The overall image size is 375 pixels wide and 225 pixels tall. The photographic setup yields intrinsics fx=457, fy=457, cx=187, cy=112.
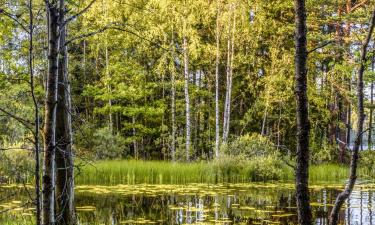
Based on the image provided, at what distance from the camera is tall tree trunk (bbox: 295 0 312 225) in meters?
2.54

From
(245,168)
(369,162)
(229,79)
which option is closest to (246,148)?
(245,168)

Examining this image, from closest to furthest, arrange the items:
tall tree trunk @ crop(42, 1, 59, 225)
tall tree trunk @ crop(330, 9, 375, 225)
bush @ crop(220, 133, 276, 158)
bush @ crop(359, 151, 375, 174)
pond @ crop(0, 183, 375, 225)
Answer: tall tree trunk @ crop(42, 1, 59, 225), tall tree trunk @ crop(330, 9, 375, 225), pond @ crop(0, 183, 375, 225), bush @ crop(220, 133, 276, 158), bush @ crop(359, 151, 375, 174)

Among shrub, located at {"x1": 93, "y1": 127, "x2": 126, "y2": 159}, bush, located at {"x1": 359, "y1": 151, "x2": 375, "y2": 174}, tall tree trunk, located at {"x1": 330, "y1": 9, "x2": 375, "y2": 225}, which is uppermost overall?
tall tree trunk, located at {"x1": 330, "y1": 9, "x2": 375, "y2": 225}

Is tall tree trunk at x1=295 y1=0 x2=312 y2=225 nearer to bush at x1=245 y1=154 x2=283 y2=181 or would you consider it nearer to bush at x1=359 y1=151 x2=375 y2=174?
bush at x1=245 y1=154 x2=283 y2=181

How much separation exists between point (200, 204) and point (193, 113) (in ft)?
48.6

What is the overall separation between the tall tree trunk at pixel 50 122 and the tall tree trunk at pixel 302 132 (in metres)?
1.32

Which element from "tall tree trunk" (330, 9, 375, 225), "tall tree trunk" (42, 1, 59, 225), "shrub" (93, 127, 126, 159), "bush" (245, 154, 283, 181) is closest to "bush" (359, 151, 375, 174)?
"bush" (245, 154, 283, 181)

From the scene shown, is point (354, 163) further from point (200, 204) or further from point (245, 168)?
point (245, 168)

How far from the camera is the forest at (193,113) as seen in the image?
5.05 metres

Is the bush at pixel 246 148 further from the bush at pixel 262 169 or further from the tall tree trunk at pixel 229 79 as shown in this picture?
the tall tree trunk at pixel 229 79

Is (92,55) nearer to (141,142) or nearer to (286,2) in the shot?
(141,142)

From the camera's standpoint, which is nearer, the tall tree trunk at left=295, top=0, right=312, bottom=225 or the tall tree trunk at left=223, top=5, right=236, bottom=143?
the tall tree trunk at left=295, top=0, right=312, bottom=225

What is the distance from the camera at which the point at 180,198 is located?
10102 millimetres

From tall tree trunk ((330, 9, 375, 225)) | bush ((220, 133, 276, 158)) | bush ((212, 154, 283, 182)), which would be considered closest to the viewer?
tall tree trunk ((330, 9, 375, 225))
